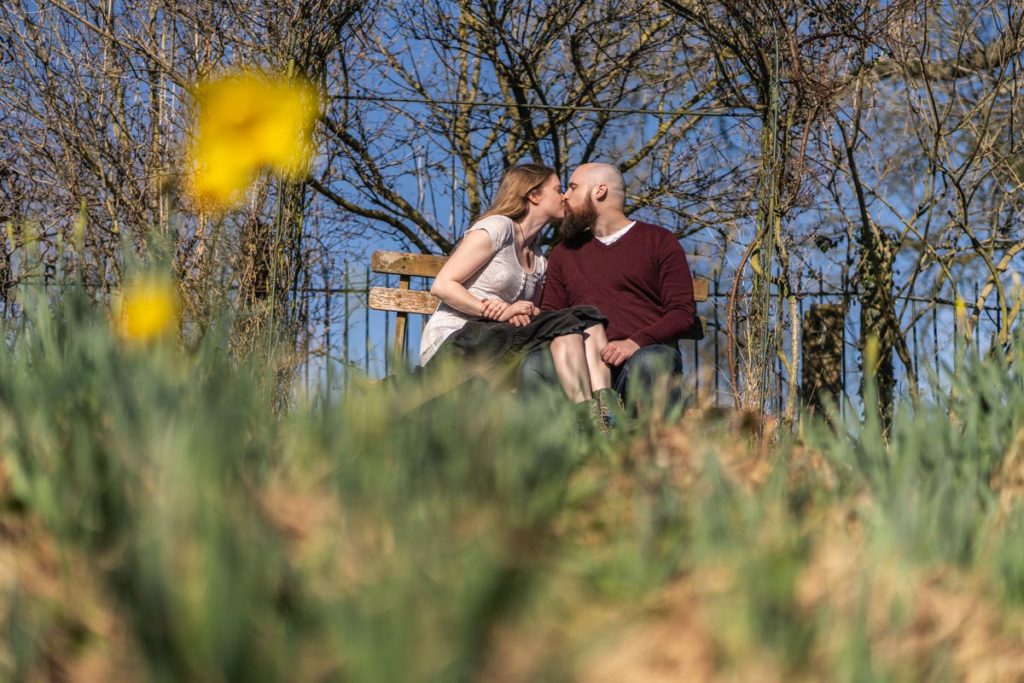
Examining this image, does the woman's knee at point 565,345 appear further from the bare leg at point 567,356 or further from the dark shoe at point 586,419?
the dark shoe at point 586,419

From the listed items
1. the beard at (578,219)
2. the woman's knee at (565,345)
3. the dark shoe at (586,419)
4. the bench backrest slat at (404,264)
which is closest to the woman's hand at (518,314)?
the woman's knee at (565,345)

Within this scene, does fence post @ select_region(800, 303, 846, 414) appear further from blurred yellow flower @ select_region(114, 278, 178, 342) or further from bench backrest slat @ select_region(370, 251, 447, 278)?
blurred yellow flower @ select_region(114, 278, 178, 342)

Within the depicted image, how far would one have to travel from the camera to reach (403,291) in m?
4.47

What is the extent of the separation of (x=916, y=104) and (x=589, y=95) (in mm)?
1931

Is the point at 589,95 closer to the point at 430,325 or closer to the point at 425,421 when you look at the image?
the point at 430,325

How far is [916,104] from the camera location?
4.77m

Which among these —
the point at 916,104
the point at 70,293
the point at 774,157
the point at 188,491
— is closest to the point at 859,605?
the point at 188,491

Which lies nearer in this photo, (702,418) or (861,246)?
(702,418)

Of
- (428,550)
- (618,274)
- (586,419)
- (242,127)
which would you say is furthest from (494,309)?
(428,550)

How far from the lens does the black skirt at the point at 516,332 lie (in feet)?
10.4

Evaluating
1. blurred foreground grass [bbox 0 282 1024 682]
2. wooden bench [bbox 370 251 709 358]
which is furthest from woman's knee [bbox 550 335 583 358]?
blurred foreground grass [bbox 0 282 1024 682]

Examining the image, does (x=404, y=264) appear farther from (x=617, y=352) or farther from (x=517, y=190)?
(x=617, y=352)

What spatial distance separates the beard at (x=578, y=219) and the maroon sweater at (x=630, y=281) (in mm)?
55

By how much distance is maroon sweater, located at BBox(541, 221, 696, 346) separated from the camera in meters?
3.67
